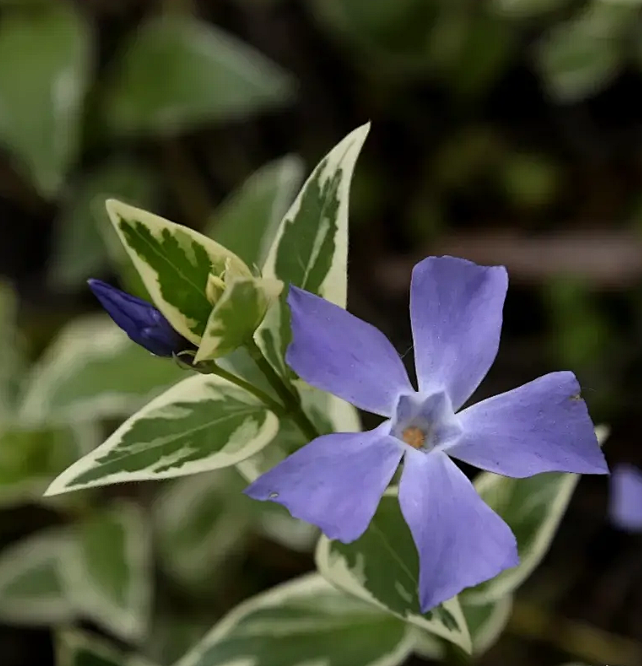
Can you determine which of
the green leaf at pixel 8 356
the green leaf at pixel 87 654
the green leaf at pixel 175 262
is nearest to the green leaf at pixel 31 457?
the green leaf at pixel 8 356

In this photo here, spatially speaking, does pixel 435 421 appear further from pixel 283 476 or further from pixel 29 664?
pixel 29 664

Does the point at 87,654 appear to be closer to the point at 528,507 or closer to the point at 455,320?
the point at 528,507

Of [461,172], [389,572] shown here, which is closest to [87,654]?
[389,572]

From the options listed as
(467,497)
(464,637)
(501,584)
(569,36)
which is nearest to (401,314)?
(569,36)

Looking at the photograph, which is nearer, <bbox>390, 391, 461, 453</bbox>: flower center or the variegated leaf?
<bbox>390, 391, 461, 453</bbox>: flower center

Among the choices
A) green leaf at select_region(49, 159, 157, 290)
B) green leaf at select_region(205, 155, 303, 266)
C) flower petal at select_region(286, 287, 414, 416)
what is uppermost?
flower petal at select_region(286, 287, 414, 416)

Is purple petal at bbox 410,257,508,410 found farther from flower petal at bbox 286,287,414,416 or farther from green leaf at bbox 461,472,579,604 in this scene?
green leaf at bbox 461,472,579,604

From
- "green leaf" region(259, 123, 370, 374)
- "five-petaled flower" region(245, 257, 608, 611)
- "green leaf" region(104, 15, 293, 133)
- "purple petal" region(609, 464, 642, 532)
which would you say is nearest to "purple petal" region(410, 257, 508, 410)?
"five-petaled flower" region(245, 257, 608, 611)
